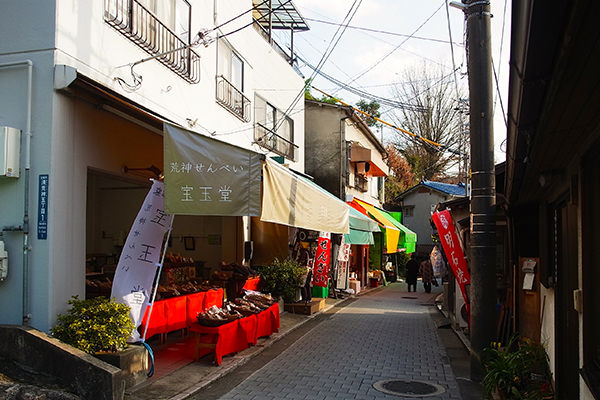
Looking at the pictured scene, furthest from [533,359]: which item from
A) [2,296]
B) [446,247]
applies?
[2,296]

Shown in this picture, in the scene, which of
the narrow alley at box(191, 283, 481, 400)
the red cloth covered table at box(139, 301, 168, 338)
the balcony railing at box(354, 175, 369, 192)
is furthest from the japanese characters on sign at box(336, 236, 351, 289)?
the red cloth covered table at box(139, 301, 168, 338)

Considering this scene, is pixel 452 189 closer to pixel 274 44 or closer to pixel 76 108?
pixel 274 44

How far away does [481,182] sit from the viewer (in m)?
8.18

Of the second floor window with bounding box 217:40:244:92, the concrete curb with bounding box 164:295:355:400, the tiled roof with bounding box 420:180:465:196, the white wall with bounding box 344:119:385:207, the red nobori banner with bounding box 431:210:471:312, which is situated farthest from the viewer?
the tiled roof with bounding box 420:180:465:196

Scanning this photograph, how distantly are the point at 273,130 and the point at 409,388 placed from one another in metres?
11.3

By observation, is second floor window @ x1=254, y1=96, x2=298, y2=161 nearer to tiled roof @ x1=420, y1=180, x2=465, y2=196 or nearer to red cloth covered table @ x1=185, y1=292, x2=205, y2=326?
red cloth covered table @ x1=185, y1=292, x2=205, y2=326

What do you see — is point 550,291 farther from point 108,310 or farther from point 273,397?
point 108,310

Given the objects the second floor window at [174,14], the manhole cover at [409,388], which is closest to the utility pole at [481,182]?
the manhole cover at [409,388]

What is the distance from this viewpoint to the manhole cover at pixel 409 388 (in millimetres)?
7762

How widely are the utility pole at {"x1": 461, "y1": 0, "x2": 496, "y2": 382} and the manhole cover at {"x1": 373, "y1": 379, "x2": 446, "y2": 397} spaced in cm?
76

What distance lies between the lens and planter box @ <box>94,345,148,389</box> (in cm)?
689

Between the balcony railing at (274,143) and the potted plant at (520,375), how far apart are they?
35.2 ft

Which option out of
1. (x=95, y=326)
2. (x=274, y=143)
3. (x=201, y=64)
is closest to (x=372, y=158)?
(x=274, y=143)

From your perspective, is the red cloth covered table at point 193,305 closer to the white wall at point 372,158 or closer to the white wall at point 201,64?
the white wall at point 201,64
